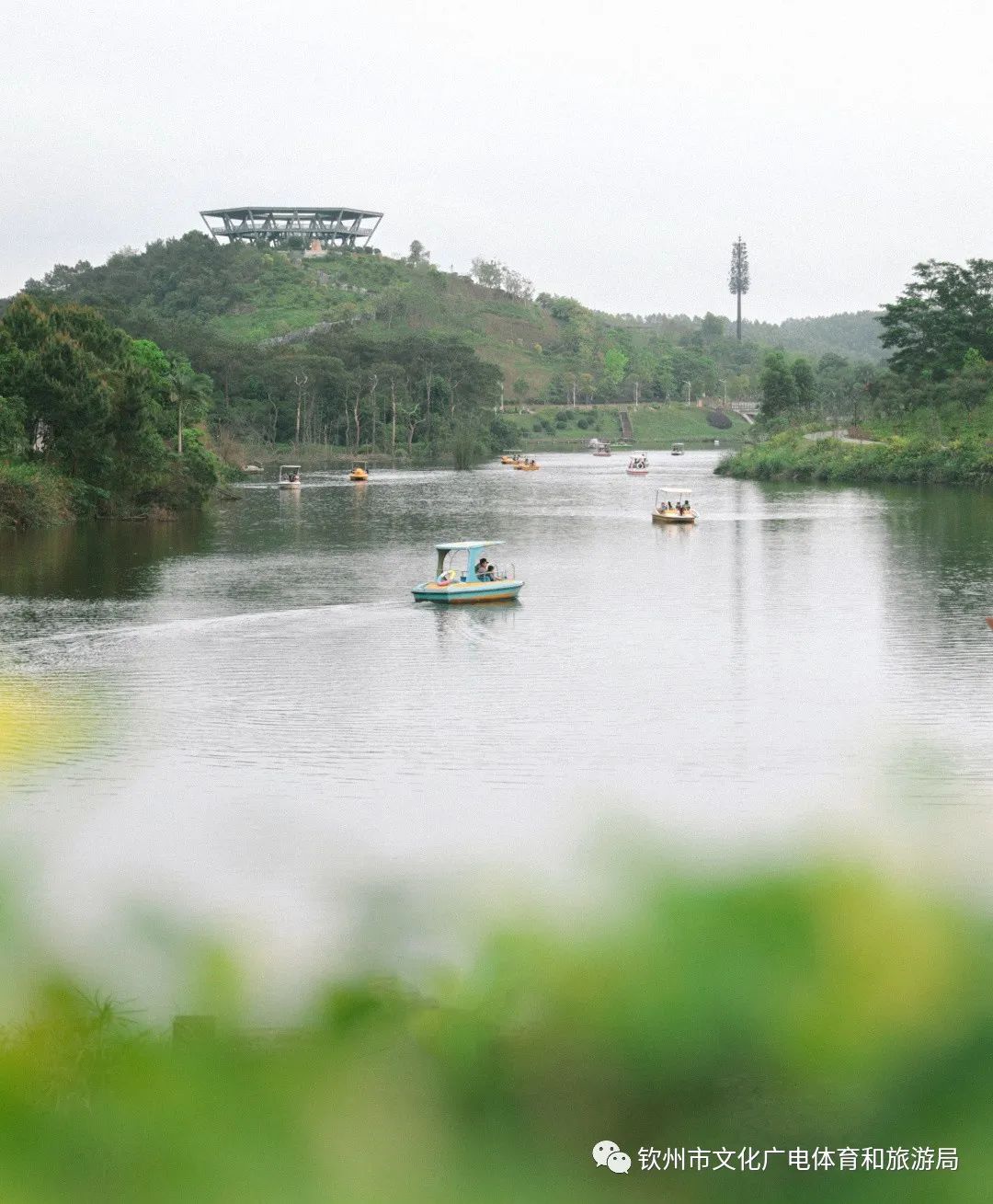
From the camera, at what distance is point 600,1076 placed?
6059mm

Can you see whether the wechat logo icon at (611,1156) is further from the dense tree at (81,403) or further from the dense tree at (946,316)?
the dense tree at (946,316)

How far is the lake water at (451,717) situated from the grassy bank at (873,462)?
33.7m

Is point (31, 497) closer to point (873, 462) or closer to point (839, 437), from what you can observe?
point (873, 462)

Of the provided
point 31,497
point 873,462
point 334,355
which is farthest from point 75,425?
point 334,355

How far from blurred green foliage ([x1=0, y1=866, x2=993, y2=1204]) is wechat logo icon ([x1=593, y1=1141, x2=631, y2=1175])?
0.05 meters

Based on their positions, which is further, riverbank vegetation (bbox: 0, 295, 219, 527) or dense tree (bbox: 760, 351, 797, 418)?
dense tree (bbox: 760, 351, 797, 418)

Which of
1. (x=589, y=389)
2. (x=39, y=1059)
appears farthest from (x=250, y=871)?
(x=589, y=389)

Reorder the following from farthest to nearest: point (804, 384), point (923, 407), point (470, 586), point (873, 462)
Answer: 1. point (804, 384)
2. point (923, 407)
3. point (873, 462)
4. point (470, 586)

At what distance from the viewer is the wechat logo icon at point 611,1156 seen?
6.04 metres

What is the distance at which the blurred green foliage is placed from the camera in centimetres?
554

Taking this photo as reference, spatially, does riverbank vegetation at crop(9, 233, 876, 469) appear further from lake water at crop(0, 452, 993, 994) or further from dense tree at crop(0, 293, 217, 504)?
lake water at crop(0, 452, 993, 994)

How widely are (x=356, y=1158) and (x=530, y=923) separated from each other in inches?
48.1

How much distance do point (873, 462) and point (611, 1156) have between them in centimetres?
9113

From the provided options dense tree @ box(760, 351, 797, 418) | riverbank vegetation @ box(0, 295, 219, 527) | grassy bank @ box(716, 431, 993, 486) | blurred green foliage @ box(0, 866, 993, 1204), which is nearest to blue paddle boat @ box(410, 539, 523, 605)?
riverbank vegetation @ box(0, 295, 219, 527)
